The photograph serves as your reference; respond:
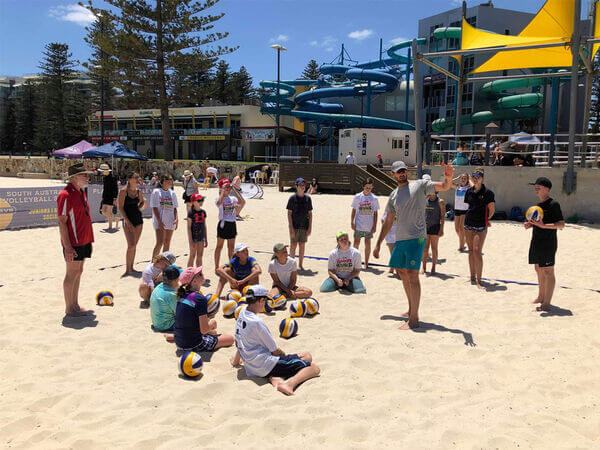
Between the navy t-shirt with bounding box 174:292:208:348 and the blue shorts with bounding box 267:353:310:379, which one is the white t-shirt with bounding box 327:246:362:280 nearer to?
the navy t-shirt with bounding box 174:292:208:348

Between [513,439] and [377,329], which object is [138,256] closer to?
[377,329]

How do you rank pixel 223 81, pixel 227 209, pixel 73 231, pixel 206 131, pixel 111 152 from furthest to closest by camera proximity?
pixel 223 81, pixel 206 131, pixel 111 152, pixel 227 209, pixel 73 231

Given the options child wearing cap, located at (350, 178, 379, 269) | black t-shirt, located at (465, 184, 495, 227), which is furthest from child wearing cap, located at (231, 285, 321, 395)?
child wearing cap, located at (350, 178, 379, 269)

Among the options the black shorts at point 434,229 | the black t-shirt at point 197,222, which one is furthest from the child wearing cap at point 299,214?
the black shorts at point 434,229

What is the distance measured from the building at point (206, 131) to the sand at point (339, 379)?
106 feet

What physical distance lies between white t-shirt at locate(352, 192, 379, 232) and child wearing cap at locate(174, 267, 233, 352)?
407cm

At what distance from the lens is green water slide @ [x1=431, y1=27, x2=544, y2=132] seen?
89.1 ft

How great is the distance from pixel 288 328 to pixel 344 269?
6.39 ft

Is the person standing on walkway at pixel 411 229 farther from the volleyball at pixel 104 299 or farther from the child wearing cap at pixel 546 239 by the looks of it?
the volleyball at pixel 104 299

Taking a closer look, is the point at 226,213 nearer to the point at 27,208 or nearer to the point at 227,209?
the point at 227,209

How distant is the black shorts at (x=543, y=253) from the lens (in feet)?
17.5

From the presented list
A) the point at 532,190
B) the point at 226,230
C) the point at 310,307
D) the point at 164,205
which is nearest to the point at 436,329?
the point at 310,307

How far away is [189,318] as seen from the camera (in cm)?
418

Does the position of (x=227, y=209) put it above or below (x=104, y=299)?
above
